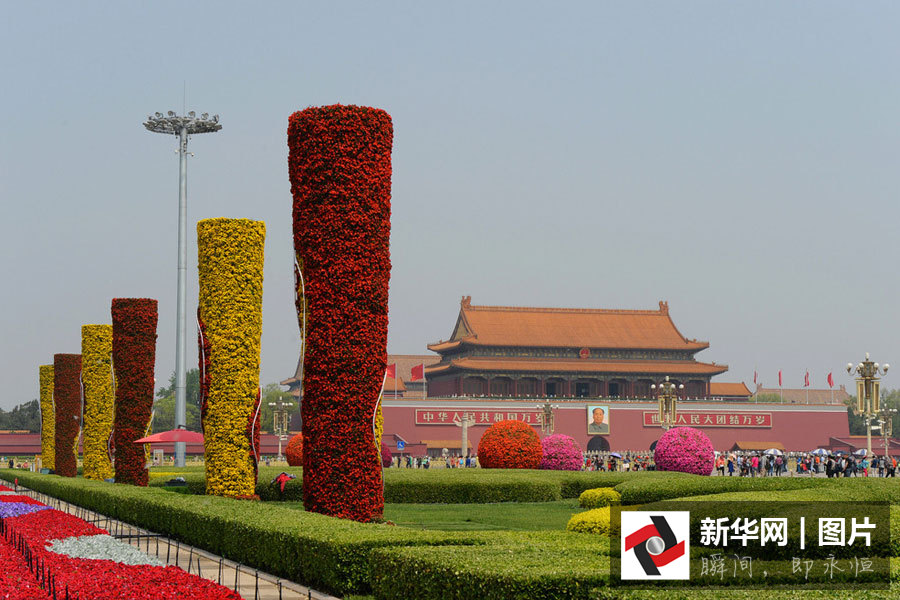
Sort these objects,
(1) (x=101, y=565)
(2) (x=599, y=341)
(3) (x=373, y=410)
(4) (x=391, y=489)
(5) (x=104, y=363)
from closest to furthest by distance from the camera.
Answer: (1) (x=101, y=565) < (3) (x=373, y=410) < (4) (x=391, y=489) < (5) (x=104, y=363) < (2) (x=599, y=341)

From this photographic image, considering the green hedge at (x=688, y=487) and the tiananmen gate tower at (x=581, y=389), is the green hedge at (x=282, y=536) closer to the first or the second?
the green hedge at (x=688, y=487)

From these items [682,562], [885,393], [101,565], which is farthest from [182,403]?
[885,393]

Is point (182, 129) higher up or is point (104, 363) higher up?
point (182, 129)

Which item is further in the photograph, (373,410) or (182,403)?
(182,403)

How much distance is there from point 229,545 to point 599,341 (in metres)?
63.6

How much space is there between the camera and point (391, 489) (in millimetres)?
25594

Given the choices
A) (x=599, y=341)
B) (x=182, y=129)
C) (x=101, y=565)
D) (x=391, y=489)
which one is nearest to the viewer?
(x=101, y=565)

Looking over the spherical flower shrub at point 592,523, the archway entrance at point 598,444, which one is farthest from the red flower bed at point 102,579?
the archway entrance at point 598,444

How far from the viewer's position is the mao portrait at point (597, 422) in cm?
6950

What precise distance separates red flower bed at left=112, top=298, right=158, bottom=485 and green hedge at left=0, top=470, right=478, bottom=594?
687 cm

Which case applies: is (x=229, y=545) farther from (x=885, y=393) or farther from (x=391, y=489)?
(x=885, y=393)

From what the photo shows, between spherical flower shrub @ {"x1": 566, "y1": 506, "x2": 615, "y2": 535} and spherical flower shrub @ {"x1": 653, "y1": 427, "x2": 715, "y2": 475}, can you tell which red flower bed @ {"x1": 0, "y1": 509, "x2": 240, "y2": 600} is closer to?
spherical flower shrub @ {"x1": 566, "y1": 506, "x2": 615, "y2": 535}
